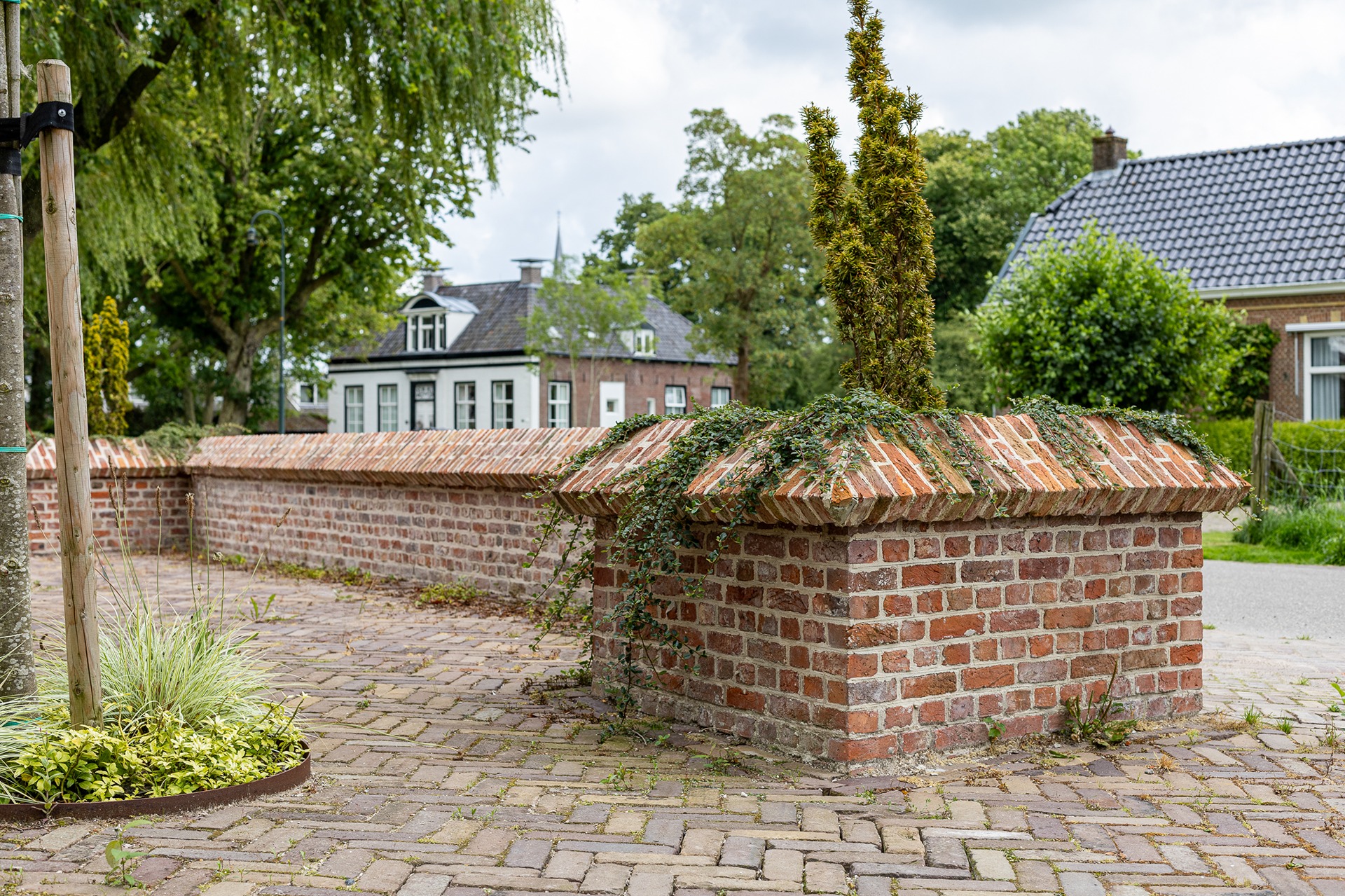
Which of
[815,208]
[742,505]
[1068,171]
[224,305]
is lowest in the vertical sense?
[742,505]

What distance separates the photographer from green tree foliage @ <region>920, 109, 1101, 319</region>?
4616 cm

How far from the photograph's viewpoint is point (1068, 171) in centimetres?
4859

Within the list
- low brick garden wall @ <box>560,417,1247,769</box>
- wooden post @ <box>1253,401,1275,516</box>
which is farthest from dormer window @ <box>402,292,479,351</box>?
low brick garden wall @ <box>560,417,1247,769</box>

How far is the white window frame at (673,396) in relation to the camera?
172 feet

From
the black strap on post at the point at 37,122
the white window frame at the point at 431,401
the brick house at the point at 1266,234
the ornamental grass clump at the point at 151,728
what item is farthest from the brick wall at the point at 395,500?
the white window frame at the point at 431,401

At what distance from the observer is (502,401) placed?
48344mm

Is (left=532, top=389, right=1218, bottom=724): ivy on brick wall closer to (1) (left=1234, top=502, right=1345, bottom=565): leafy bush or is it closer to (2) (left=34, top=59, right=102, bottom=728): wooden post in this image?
(2) (left=34, top=59, right=102, bottom=728): wooden post

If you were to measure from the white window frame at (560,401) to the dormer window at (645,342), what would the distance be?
3.40m

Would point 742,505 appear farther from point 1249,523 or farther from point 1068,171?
point 1068,171

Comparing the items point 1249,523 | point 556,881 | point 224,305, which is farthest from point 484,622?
point 224,305

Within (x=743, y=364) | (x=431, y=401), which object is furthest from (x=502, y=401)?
(x=743, y=364)

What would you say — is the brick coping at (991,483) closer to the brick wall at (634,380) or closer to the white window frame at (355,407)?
the brick wall at (634,380)

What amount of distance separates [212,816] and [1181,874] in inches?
115

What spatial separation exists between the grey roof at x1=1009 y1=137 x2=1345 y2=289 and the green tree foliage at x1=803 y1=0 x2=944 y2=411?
60.4ft
